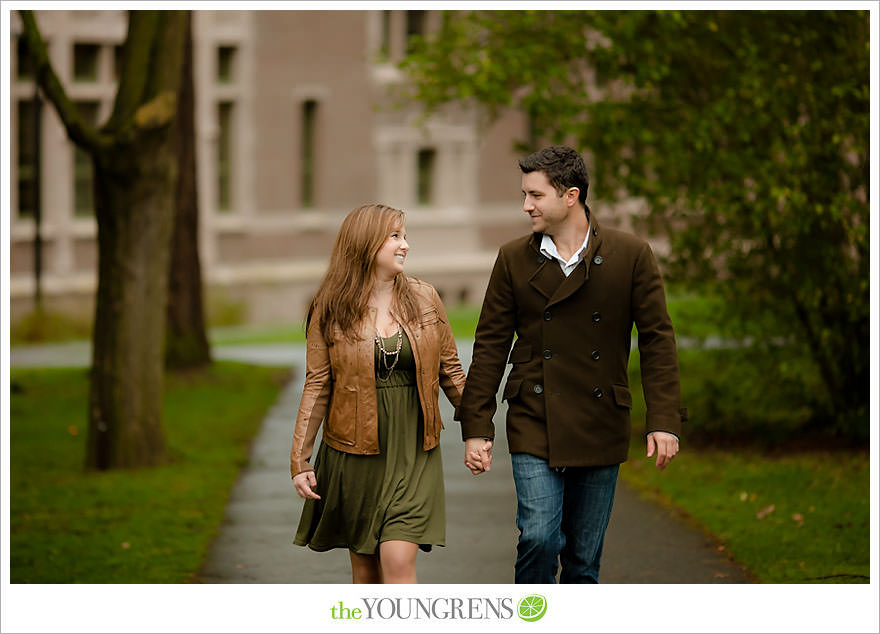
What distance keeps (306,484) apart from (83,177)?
25.5 metres

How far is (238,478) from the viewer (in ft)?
38.8

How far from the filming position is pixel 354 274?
612 cm

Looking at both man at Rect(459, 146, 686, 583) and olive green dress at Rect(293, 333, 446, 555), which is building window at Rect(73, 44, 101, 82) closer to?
olive green dress at Rect(293, 333, 446, 555)

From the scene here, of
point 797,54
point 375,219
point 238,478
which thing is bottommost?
point 238,478

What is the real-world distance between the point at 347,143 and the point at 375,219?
28.7 meters

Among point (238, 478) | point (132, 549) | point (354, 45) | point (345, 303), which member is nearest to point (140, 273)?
point (238, 478)

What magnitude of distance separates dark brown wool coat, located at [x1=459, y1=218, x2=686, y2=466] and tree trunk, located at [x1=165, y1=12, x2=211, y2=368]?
1293cm

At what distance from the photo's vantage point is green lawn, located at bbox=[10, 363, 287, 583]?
895 cm

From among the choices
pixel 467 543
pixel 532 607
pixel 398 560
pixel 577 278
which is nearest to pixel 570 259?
pixel 577 278

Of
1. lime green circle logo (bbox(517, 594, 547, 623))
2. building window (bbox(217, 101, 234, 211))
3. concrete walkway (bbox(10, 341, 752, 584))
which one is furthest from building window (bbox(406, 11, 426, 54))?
lime green circle logo (bbox(517, 594, 547, 623))

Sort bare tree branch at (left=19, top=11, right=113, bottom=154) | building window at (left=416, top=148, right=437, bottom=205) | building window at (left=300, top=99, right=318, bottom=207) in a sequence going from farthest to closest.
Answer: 1. building window at (left=416, top=148, right=437, bottom=205)
2. building window at (left=300, top=99, right=318, bottom=207)
3. bare tree branch at (left=19, top=11, right=113, bottom=154)

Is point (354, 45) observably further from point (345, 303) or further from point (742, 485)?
point (345, 303)

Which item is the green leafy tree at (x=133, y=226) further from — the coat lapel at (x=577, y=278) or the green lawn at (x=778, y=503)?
the coat lapel at (x=577, y=278)

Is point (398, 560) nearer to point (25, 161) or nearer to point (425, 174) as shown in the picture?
point (25, 161)
